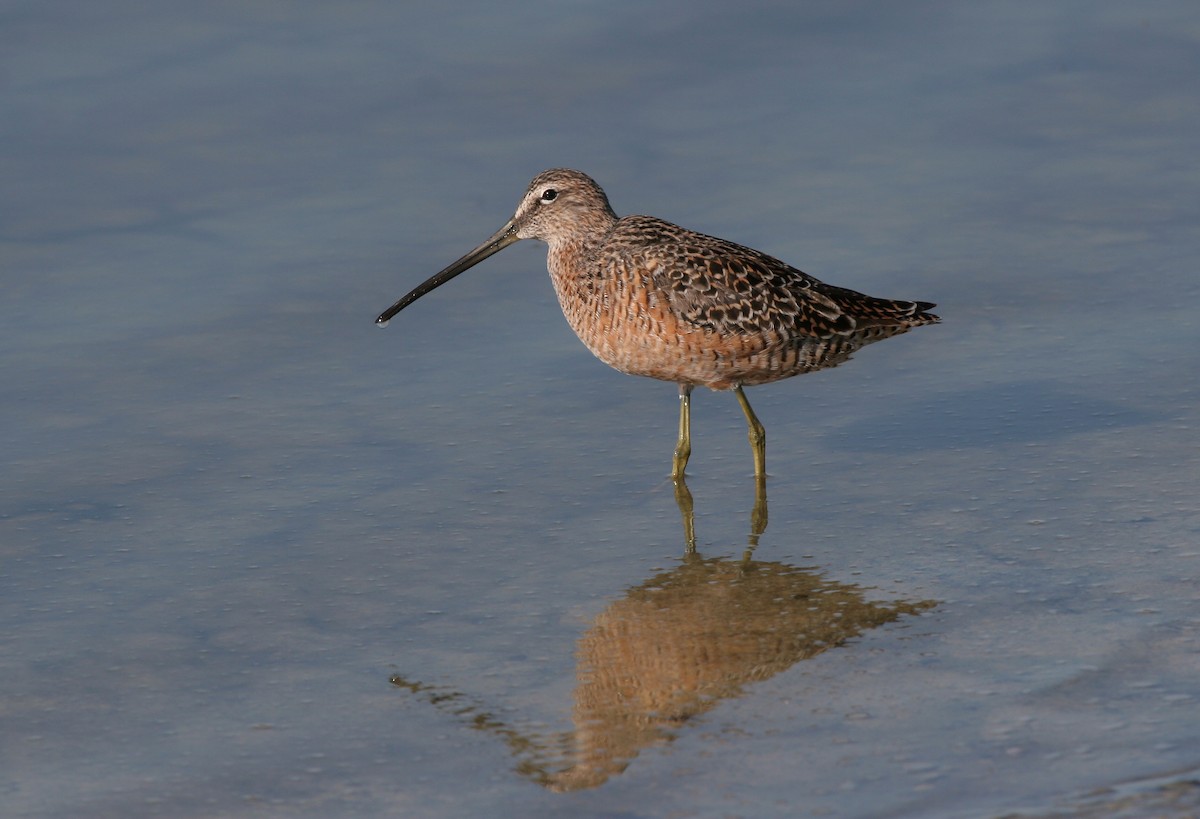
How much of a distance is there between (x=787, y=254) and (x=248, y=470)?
3.25m

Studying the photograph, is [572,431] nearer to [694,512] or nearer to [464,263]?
[694,512]

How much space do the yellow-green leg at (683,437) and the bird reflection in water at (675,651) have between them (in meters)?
0.75

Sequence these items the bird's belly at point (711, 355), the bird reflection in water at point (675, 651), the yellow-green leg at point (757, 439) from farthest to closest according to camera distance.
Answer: the bird's belly at point (711, 355), the yellow-green leg at point (757, 439), the bird reflection in water at point (675, 651)

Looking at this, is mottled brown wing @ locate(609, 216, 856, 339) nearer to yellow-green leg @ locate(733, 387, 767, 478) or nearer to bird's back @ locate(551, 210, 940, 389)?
bird's back @ locate(551, 210, 940, 389)

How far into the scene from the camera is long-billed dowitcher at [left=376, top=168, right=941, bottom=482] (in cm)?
791

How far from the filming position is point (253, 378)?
8.80 m

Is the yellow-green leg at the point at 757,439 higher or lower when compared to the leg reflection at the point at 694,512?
higher

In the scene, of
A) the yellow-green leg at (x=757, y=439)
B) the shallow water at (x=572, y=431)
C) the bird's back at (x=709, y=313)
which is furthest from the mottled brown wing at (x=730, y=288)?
the shallow water at (x=572, y=431)

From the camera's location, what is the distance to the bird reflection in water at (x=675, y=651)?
5.54m

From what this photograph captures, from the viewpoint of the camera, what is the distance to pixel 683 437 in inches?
314

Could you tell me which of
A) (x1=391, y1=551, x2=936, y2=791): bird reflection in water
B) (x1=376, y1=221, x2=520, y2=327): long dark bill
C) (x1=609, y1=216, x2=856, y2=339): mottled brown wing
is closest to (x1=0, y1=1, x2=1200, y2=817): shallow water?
(x1=391, y1=551, x2=936, y2=791): bird reflection in water

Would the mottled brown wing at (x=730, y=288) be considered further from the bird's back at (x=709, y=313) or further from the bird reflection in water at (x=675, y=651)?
the bird reflection in water at (x=675, y=651)

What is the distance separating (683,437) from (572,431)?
0.56m

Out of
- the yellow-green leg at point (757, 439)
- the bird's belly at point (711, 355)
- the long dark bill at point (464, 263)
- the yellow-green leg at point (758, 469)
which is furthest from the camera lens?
the long dark bill at point (464, 263)
